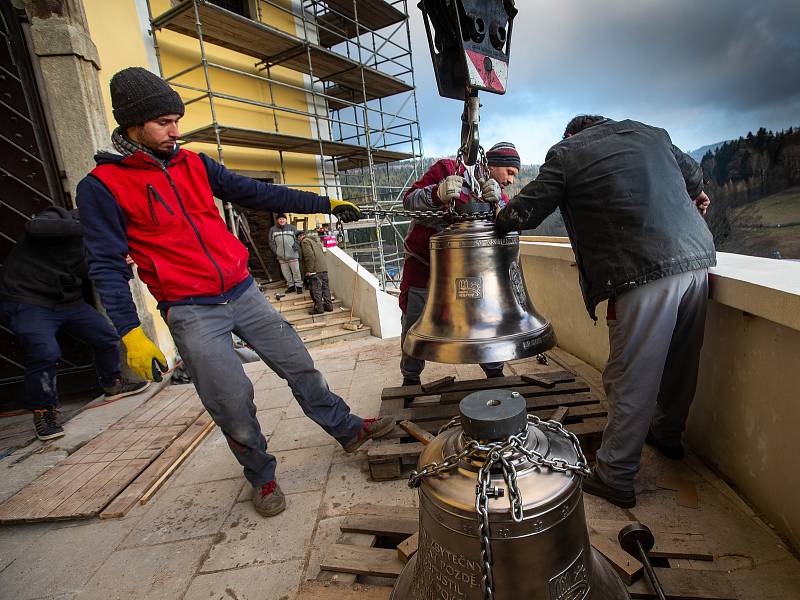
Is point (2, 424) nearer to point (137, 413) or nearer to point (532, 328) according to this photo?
point (137, 413)

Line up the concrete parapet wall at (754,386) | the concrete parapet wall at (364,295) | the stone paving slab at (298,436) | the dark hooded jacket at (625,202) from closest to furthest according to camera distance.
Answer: the concrete parapet wall at (754,386) → the dark hooded jacket at (625,202) → the stone paving slab at (298,436) → the concrete parapet wall at (364,295)

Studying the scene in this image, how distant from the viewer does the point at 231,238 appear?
2379 millimetres

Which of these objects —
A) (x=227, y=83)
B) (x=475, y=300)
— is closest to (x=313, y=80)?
(x=227, y=83)

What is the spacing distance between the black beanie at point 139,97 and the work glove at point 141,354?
1.02 meters

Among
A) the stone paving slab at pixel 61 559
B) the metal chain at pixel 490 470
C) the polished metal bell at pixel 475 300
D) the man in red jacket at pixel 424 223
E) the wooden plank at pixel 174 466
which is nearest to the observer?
the metal chain at pixel 490 470

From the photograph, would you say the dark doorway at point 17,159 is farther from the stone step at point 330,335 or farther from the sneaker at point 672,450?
the sneaker at point 672,450

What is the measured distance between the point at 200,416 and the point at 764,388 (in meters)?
4.02

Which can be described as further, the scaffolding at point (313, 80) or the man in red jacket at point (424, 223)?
the scaffolding at point (313, 80)

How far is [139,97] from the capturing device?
6.22ft

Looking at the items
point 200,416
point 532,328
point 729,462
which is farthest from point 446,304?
point 200,416

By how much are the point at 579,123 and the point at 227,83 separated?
348 inches

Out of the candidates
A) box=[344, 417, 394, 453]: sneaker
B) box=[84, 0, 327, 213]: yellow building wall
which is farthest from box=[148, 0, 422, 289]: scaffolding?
box=[344, 417, 394, 453]: sneaker

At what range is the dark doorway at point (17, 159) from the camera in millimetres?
4047

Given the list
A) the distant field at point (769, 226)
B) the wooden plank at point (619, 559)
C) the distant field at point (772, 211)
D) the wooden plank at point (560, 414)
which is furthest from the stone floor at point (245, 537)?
the distant field at point (772, 211)
